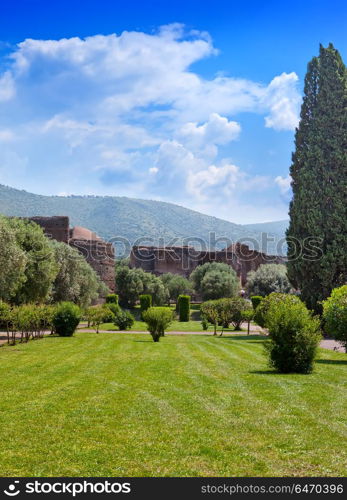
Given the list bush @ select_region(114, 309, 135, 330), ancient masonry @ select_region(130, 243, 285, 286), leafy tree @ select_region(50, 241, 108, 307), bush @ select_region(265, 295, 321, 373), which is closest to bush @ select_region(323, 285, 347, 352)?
bush @ select_region(265, 295, 321, 373)

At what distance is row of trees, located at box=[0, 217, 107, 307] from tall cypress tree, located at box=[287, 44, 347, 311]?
15570 mm

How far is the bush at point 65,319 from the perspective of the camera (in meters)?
27.0

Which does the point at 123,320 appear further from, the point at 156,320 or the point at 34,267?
the point at 156,320

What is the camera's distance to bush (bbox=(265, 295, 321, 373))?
38.6ft

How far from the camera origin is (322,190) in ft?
98.0

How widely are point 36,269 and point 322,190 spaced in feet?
60.0

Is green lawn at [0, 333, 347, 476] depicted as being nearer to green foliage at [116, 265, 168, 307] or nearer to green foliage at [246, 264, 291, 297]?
green foliage at [246, 264, 291, 297]

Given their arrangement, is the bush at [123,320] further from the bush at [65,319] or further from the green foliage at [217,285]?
the green foliage at [217,285]

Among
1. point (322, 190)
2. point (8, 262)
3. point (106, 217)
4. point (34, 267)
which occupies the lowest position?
point (34, 267)

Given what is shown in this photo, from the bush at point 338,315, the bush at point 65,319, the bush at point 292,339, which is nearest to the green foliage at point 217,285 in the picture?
the bush at point 65,319

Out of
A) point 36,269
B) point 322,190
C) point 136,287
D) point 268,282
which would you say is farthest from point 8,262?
point 136,287

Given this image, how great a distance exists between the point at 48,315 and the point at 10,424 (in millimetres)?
18927

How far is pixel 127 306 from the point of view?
63.7 metres
